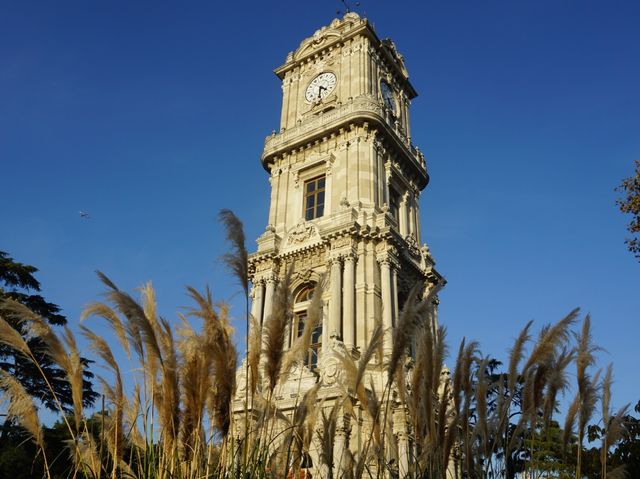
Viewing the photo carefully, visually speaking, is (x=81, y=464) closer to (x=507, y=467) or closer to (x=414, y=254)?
(x=507, y=467)

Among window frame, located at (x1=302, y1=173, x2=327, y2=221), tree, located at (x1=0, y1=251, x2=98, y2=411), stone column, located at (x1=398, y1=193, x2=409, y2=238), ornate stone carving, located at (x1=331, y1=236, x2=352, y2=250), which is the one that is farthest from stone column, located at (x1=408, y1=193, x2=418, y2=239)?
tree, located at (x1=0, y1=251, x2=98, y2=411)

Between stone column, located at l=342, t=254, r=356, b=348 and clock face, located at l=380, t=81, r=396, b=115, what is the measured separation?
10892mm

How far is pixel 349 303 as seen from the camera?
2183 cm

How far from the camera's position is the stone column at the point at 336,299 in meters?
21.3

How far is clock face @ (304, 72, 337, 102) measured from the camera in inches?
1182

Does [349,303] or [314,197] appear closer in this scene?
[349,303]

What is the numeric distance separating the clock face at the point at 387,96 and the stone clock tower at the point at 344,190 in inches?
3.2

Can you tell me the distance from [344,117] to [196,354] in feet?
73.1

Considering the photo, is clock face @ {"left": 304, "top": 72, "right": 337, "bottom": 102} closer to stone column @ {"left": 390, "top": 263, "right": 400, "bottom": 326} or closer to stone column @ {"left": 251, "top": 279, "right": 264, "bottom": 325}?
stone column @ {"left": 251, "top": 279, "right": 264, "bottom": 325}

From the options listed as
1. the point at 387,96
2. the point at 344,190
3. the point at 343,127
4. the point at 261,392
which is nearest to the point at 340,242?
the point at 344,190

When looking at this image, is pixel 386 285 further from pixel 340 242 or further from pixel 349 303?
pixel 340 242

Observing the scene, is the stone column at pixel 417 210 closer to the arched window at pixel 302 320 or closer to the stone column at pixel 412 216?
the stone column at pixel 412 216

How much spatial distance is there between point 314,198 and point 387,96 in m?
8.04

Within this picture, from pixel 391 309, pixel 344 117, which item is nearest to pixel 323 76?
pixel 344 117
